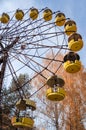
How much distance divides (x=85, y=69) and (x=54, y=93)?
8.94 meters

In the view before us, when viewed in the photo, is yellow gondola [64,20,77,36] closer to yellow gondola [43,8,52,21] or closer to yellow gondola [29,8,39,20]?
yellow gondola [43,8,52,21]

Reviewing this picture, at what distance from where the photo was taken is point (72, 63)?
9203 millimetres

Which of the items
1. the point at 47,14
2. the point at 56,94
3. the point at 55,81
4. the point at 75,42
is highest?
the point at 47,14

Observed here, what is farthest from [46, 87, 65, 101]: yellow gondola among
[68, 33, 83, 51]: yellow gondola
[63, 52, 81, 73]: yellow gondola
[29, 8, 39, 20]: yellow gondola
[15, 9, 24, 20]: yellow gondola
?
[15, 9, 24, 20]: yellow gondola

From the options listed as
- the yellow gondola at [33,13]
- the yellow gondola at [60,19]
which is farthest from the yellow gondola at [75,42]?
the yellow gondola at [33,13]

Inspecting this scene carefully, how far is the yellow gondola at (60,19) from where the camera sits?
1207 centimetres

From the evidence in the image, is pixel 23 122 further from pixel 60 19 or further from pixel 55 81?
pixel 60 19

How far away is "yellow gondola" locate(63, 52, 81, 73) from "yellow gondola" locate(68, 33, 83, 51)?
10.6 inches

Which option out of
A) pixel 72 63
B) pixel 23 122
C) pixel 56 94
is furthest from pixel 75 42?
pixel 23 122

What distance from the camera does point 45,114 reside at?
15625 millimetres

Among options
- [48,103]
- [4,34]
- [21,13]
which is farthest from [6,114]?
[4,34]

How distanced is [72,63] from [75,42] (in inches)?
29.3

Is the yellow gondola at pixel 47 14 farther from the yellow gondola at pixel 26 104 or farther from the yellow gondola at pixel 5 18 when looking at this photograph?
the yellow gondola at pixel 26 104

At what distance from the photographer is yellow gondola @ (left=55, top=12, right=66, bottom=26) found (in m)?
12.1
